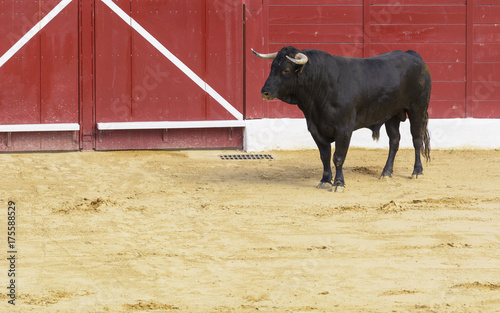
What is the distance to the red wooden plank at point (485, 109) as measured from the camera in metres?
12.8

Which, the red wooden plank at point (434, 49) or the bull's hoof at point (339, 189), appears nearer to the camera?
the bull's hoof at point (339, 189)

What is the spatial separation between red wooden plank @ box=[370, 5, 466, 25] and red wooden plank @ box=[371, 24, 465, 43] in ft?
0.22

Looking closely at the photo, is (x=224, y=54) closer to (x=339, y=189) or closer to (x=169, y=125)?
(x=169, y=125)

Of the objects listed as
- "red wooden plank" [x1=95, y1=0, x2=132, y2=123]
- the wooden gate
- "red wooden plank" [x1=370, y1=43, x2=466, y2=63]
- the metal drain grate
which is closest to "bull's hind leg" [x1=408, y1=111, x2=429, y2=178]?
the metal drain grate

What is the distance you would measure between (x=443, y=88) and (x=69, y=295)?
27.1 feet

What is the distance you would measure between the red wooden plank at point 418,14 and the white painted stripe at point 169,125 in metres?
2.43

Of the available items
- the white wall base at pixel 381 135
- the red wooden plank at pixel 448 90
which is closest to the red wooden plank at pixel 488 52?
the red wooden plank at pixel 448 90

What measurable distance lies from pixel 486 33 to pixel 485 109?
1.06m

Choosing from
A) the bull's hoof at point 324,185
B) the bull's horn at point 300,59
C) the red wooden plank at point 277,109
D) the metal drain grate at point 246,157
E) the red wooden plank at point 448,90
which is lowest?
the metal drain grate at point 246,157

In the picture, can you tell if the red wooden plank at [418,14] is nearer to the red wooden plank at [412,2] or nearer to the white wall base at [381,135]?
the red wooden plank at [412,2]

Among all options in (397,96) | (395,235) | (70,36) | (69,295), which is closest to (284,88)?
(397,96)

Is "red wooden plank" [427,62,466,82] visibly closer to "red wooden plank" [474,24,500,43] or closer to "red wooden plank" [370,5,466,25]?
"red wooden plank" [474,24,500,43]

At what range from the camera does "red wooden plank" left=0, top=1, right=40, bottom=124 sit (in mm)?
11547

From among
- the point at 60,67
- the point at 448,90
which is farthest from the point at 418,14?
the point at 60,67
